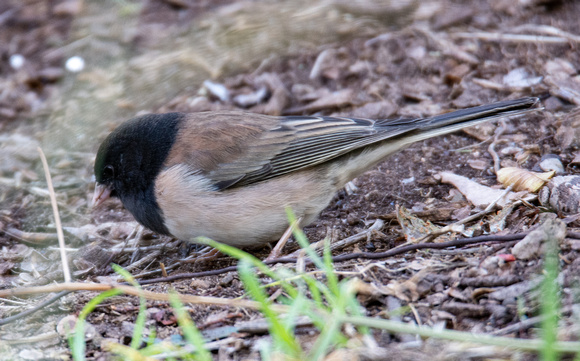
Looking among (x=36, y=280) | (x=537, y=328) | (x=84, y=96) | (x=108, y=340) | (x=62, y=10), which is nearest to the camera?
(x=537, y=328)

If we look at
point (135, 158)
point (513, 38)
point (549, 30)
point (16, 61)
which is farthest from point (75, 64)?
point (549, 30)

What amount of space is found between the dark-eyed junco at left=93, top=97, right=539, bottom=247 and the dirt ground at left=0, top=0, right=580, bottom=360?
32 centimetres

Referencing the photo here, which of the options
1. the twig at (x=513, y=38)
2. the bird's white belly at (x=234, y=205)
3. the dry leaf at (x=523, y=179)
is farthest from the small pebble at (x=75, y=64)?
the dry leaf at (x=523, y=179)

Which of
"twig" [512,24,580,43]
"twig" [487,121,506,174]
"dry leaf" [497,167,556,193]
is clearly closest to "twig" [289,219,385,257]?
"dry leaf" [497,167,556,193]

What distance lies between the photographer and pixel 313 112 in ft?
16.7

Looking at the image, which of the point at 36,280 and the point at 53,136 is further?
the point at 53,136

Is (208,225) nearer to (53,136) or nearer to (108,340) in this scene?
(108,340)

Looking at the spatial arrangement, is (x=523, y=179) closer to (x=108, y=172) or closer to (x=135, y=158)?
(x=135, y=158)

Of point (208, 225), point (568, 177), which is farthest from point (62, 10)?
point (568, 177)

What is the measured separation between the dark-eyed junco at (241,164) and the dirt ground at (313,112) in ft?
1.05

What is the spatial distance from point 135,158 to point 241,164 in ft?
2.24

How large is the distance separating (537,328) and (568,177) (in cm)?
145

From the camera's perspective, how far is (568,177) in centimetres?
341

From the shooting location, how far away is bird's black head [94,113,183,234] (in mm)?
3783
